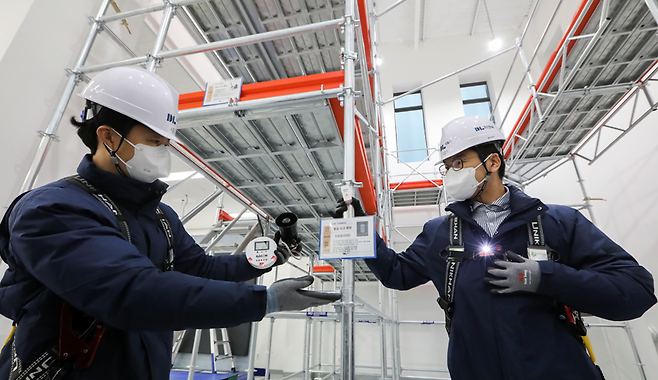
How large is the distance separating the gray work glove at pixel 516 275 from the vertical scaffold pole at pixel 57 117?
3373mm

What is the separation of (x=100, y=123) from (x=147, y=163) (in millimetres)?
250

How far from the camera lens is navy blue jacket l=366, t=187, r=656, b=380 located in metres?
1.36

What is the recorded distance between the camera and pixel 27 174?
8.68ft

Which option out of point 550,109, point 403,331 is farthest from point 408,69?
point 403,331

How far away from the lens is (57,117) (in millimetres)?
2734

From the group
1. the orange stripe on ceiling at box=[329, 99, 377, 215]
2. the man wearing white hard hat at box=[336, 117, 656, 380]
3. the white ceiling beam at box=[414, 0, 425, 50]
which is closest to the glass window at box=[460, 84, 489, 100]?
the white ceiling beam at box=[414, 0, 425, 50]

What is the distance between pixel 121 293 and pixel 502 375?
62.2 inches

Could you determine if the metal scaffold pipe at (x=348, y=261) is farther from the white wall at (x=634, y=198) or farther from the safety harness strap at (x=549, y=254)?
the white wall at (x=634, y=198)

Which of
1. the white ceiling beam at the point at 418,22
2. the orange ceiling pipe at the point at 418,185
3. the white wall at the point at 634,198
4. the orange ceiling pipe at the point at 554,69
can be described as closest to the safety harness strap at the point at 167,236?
the orange ceiling pipe at the point at 554,69

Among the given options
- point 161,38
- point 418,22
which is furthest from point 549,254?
point 418,22

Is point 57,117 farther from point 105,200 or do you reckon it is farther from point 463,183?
point 463,183

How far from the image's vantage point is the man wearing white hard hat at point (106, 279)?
94 centimetres

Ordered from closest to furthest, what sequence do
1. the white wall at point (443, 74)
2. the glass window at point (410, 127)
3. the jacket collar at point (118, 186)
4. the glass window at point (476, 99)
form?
1. the jacket collar at point (118, 186)
2. the white wall at point (443, 74)
3. the glass window at point (476, 99)
4. the glass window at point (410, 127)

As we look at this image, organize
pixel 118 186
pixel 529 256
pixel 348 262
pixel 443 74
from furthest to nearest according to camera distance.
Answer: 1. pixel 443 74
2. pixel 348 262
3. pixel 529 256
4. pixel 118 186
